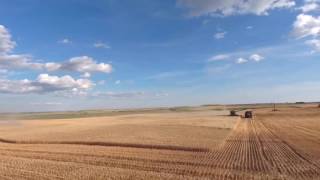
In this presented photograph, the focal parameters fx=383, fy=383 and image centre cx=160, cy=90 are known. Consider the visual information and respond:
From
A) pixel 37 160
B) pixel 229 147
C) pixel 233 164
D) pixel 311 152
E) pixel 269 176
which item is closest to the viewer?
pixel 269 176

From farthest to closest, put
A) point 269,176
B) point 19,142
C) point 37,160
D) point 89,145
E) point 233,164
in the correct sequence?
1. point 19,142
2. point 89,145
3. point 37,160
4. point 233,164
5. point 269,176

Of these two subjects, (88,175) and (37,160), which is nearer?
(88,175)

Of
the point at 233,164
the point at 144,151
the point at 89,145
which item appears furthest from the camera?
the point at 89,145

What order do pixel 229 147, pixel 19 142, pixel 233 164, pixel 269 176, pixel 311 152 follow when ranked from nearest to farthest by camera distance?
pixel 269 176 → pixel 233 164 → pixel 311 152 → pixel 229 147 → pixel 19 142

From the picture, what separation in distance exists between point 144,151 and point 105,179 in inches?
290

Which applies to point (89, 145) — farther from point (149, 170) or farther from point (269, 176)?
point (269, 176)

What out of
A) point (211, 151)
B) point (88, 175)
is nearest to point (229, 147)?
point (211, 151)

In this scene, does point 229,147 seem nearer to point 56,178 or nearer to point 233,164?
point 233,164

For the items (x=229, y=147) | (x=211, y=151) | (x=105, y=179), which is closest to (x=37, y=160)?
(x=105, y=179)

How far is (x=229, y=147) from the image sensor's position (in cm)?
2202

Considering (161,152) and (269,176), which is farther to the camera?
(161,152)

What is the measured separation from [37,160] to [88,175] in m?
5.11

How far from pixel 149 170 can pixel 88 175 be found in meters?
2.34

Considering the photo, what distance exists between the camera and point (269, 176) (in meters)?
13.1
